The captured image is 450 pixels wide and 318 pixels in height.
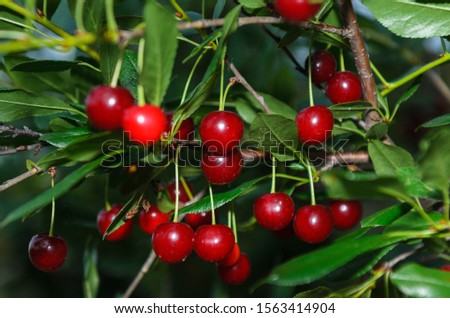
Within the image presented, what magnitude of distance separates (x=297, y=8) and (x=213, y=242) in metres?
0.64

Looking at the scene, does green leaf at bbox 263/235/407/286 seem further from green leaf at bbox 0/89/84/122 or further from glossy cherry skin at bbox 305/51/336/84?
green leaf at bbox 0/89/84/122

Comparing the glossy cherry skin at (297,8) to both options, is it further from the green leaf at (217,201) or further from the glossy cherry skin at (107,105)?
the green leaf at (217,201)

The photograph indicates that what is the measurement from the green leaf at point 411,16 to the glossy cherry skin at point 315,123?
0.80 ft

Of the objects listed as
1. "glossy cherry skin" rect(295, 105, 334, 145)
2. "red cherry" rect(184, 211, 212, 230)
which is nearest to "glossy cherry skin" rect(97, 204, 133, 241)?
"red cherry" rect(184, 211, 212, 230)

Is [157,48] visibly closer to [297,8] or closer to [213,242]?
[297,8]

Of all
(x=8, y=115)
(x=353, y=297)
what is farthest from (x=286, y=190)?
(x=8, y=115)

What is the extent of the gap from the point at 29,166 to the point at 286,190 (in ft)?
2.16

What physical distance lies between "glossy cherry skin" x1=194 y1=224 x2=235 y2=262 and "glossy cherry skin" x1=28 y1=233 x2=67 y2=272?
0.40 metres

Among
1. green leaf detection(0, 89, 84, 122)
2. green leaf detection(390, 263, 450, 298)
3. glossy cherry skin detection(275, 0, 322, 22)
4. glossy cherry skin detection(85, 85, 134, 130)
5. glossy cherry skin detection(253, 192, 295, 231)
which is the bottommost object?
green leaf detection(390, 263, 450, 298)

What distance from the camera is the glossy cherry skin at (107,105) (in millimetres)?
982

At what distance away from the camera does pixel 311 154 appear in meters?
1.54

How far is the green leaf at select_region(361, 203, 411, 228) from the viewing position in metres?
1.26

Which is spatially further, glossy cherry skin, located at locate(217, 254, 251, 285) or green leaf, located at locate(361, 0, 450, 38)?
glossy cherry skin, located at locate(217, 254, 251, 285)

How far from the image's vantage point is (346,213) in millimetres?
1678
